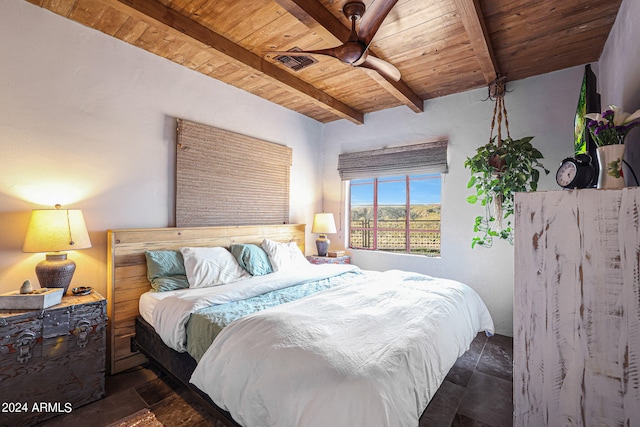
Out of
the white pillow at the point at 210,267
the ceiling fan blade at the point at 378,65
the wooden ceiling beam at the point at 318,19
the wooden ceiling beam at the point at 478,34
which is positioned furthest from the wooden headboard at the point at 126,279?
the wooden ceiling beam at the point at 478,34

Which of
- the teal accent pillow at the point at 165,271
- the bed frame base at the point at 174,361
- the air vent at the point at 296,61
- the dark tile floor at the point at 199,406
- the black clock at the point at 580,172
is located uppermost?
the air vent at the point at 296,61

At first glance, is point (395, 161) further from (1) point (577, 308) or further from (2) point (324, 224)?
(1) point (577, 308)

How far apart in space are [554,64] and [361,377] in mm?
3340

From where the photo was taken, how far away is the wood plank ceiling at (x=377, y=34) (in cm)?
203

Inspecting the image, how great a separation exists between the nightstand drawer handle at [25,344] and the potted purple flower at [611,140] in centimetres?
301

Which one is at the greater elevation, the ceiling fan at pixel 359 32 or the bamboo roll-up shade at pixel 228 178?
the ceiling fan at pixel 359 32

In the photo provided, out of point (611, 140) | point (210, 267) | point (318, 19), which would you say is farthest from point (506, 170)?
point (210, 267)

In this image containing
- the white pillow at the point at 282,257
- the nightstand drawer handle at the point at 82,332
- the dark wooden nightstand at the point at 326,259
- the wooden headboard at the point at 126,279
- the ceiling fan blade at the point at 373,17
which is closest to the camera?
the ceiling fan blade at the point at 373,17

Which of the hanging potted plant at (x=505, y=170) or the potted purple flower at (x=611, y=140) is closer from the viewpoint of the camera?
the potted purple flower at (x=611, y=140)

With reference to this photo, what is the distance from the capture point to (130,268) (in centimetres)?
243

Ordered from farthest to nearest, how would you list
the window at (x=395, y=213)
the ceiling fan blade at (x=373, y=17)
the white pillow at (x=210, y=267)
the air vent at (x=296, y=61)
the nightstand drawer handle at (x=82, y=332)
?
the window at (x=395, y=213), the air vent at (x=296, y=61), the white pillow at (x=210, y=267), the nightstand drawer handle at (x=82, y=332), the ceiling fan blade at (x=373, y=17)

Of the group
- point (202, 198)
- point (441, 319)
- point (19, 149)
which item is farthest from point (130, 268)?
point (441, 319)

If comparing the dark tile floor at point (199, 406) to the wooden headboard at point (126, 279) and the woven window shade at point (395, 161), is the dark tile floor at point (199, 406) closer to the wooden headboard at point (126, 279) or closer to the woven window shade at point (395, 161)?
the wooden headboard at point (126, 279)

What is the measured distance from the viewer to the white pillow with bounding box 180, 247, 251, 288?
8.15 feet
